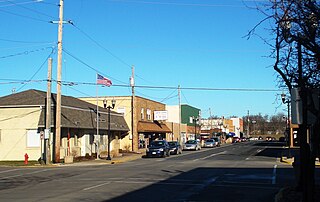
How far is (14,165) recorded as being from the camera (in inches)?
1356

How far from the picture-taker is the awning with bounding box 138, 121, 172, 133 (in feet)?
190

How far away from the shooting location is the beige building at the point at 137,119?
55.3 m

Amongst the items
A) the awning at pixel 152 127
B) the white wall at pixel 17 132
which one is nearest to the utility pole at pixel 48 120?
the white wall at pixel 17 132

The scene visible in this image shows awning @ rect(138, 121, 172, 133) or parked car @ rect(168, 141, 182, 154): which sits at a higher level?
awning @ rect(138, 121, 172, 133)

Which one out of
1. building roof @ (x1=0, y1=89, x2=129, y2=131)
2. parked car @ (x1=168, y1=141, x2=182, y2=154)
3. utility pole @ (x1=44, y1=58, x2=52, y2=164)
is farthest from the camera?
parked car @ (x1=168, y1=141, x2=182, y2=154)

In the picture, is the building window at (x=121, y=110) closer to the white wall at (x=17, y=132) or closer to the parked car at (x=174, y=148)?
the parked car at (x=174, y=148)

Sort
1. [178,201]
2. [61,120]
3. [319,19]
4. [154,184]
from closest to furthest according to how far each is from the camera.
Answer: [319,19] → [178,201] → [154,184] → [61,120]

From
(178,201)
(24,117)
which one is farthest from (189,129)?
(178,201)

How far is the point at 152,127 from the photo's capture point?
6200cm

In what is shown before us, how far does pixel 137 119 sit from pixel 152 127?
5.61 metres

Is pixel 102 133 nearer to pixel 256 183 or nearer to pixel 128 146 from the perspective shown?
pixel 128 146

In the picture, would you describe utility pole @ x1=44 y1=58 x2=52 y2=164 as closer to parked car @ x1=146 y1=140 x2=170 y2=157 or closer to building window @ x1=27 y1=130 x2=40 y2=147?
building window @ x1=27 y1=130 x2=40 y2=147

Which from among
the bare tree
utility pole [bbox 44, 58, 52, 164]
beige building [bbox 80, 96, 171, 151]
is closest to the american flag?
utility pole [bbox 44, 58, 52, 164]

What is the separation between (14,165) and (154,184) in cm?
1967
